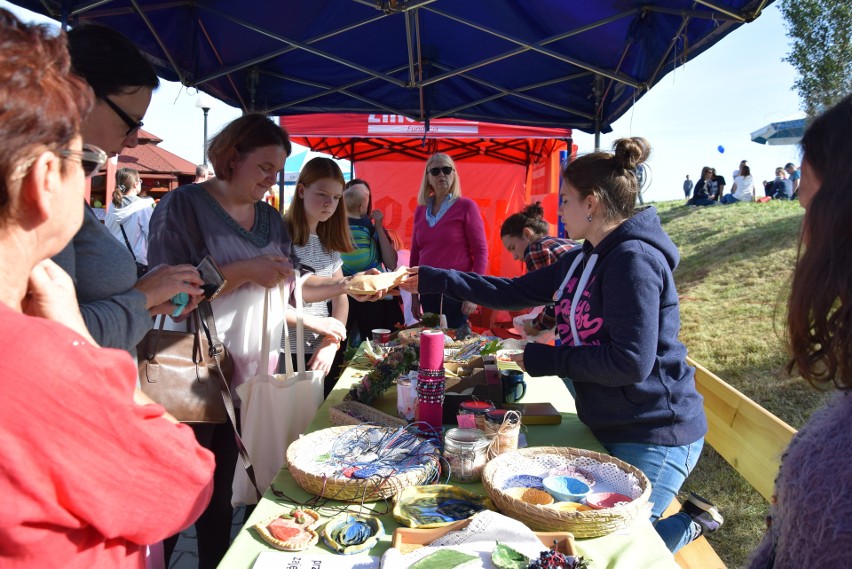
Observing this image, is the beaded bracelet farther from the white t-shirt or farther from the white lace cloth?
the white t-shirt

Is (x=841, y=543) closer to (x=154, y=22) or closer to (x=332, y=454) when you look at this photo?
(x=332, y=454)

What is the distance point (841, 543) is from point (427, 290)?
213 cm

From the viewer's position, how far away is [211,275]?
206 centimetres

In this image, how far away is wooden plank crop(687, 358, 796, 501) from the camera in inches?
84.0

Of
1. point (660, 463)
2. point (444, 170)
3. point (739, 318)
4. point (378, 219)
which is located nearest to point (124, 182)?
point (378, 219)

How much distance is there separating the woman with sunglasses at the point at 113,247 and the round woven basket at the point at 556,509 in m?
1.02

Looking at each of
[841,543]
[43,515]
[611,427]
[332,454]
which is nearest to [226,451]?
[332,454]

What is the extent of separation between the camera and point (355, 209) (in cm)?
537

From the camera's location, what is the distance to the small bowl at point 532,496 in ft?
4.88

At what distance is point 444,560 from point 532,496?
0.38 meters

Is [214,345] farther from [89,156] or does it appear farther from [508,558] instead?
[508,558]

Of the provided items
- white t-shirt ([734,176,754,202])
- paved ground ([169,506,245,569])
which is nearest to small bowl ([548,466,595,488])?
paved ground ([169,506,245,569])

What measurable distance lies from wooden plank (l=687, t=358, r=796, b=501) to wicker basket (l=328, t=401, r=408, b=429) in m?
1.26

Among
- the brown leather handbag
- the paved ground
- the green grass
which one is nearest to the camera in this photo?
the brown leather handbag
